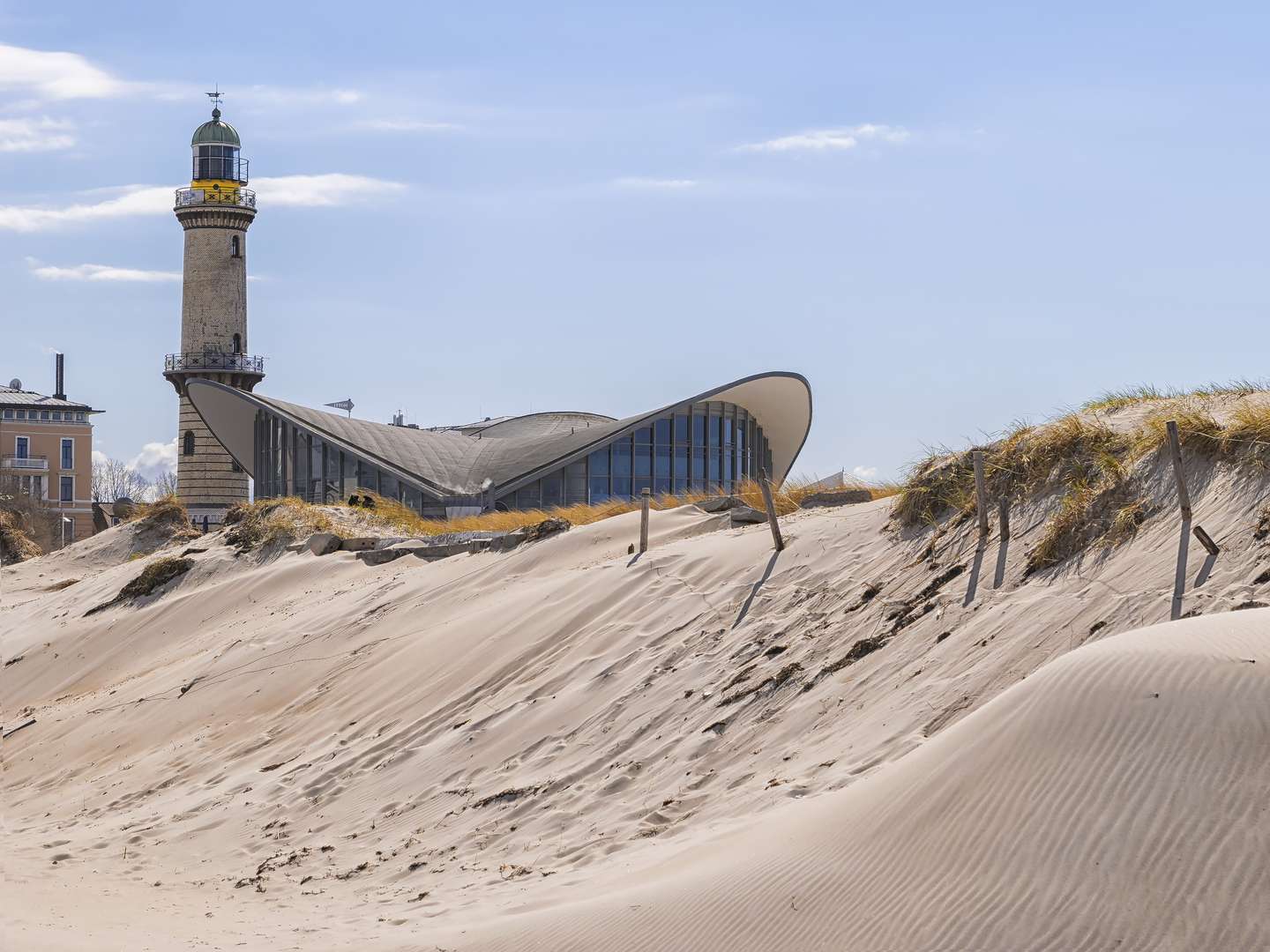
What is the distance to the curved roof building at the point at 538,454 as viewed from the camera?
38.7m

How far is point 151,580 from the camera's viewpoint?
20422 mm

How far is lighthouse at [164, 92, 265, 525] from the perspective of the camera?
52750 millimetres

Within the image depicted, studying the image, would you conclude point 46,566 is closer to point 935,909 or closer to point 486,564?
point 486,564

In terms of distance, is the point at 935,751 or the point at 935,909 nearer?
the point at 935,909

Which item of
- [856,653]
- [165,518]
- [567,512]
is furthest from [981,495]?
[165,518]

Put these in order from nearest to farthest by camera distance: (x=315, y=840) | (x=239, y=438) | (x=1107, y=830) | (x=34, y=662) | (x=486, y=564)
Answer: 1. (x=1107, y=830)
2. (x=315, y=840)
3. (x=486, y=564)
4. (x=34, y=662)
5. (x=239, y=438)

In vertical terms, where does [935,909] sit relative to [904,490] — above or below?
below

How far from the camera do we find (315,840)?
30.7ft

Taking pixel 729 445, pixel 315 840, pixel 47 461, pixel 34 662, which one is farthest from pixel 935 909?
pixel 47 461

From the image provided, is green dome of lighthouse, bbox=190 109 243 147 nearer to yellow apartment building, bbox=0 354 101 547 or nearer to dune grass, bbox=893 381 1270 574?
yellow apartment building, bbox=0 354 101 547

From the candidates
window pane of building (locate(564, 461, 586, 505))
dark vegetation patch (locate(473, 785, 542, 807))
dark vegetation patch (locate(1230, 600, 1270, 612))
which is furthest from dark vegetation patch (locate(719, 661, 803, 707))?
window pane of building (locate(564, 461, 586, 505))

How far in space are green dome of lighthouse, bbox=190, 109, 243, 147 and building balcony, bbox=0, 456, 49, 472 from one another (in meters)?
23.8

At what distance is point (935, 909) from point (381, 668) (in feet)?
27.1

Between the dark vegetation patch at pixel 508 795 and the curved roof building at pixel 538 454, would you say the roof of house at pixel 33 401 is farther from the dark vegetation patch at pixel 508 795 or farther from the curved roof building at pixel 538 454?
the dark vegetation patch at pixel 508 795
